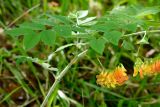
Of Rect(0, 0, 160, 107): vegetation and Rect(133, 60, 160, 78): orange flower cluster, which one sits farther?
Rect(0, 0, 160, 107): vegetation

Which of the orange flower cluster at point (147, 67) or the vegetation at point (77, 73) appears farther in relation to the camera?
the vegetation at point (77, 73)

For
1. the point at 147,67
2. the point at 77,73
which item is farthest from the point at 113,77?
the point at 77,73

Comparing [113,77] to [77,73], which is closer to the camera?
[113,77]

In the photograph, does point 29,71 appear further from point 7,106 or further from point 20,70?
point 7,106

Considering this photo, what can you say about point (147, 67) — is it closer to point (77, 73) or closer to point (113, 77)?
point (113, 77)

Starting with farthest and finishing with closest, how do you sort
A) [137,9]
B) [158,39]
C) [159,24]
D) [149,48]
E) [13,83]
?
[149,48]
[158,39]
[13,83]
[137,9]
[159,24]

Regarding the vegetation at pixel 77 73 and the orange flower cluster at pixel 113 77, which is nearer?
the orange flower cluster at pixel 113 77

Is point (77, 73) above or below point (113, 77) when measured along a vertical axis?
below

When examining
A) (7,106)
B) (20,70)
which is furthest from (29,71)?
(7,106)

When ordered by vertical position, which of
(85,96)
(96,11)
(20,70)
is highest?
(96,11)

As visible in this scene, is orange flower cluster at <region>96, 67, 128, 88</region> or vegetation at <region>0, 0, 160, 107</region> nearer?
orange flower cluster at <region>96, 67, 128, 88</region>

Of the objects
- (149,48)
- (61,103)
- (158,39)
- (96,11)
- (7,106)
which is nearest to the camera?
(61,103)
